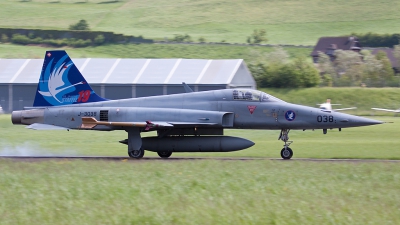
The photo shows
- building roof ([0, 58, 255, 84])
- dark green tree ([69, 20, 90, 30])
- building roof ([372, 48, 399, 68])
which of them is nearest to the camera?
building roof ([0, 58, 255, 84])

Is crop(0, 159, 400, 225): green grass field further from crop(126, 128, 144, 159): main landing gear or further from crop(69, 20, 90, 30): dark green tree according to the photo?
crop(69, 20, 90, 30): dark green tree

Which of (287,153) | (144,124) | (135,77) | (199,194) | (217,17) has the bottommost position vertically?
(199,194)

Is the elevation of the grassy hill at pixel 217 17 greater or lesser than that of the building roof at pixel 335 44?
greater

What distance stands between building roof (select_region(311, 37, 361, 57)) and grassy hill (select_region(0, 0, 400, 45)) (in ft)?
14.4

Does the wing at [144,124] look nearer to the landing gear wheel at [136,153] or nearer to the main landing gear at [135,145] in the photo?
the main landing gear at [135,145]

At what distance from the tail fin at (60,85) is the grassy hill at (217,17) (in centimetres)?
7542

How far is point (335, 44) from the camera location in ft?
312

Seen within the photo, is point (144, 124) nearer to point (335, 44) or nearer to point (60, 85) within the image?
point (60, 85)

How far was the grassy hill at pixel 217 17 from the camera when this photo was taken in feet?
339

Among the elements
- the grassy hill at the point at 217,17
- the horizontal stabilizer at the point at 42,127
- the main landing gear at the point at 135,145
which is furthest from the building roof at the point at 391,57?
the horizontal stabilizer at the point at 42,127

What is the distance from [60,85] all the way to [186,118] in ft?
14.6

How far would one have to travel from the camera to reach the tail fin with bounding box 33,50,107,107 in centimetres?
2042

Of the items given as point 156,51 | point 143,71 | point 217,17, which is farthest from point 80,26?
point 143,71

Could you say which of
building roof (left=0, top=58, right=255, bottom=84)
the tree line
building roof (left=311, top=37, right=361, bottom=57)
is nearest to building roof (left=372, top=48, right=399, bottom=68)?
the tree line
